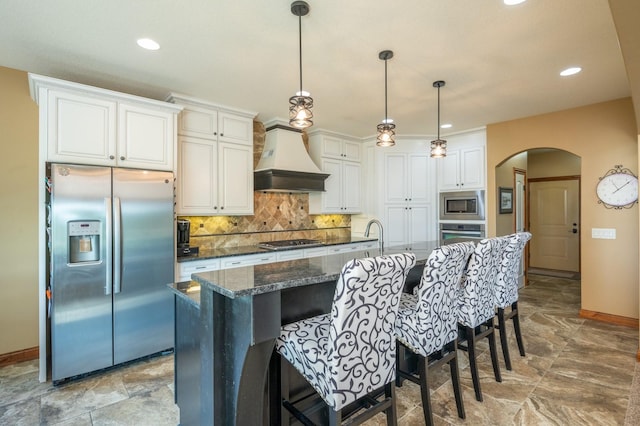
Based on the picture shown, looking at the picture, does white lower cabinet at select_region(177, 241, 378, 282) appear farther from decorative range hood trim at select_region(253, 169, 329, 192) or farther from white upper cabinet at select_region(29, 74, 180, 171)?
white upper cabinet at select_region(29, 74, 180, 171)

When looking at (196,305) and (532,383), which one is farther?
(532,383)

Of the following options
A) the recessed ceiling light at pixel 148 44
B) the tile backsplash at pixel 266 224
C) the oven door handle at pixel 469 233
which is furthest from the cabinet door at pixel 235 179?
the oven door handle at pixel 469 233

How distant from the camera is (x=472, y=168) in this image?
4961 millimetres

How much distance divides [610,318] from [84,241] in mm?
5829

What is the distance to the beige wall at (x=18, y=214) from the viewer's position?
9.38ft

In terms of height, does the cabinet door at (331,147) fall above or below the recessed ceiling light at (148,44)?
below

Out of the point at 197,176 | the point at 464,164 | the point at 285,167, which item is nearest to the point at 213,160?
the point at 197,176

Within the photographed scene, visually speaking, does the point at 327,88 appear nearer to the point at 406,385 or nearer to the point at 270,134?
the point at 270,134

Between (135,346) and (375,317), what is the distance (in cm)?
258

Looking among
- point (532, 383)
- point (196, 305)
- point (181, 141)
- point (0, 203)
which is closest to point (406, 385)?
point (532, 383)

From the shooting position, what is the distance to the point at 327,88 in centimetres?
332

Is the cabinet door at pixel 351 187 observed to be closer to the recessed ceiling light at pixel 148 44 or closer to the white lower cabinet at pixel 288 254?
the white lower cabinet at pixel 288 254

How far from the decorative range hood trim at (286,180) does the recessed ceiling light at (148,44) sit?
1.88 m

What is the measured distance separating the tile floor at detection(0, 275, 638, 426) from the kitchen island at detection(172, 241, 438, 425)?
0.93 meters
